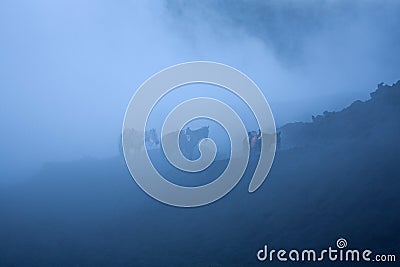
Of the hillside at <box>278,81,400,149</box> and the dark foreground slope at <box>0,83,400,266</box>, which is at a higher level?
the hillside at <box>278,81,400,149</box>

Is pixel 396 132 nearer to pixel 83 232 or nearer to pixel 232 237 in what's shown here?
pixel 232 237

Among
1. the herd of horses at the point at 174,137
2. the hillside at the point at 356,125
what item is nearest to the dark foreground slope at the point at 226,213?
the hillside at the point at 356,125

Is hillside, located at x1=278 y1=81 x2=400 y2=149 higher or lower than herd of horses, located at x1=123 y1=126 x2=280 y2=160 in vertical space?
higher

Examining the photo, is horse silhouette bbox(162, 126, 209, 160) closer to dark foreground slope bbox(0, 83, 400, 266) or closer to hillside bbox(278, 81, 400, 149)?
dark foreground slope bbox(0, 83, 400, 266)

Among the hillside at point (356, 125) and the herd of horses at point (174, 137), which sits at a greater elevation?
the hillside at point (356, 125)

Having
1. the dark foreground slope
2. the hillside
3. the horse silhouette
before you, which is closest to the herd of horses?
the horse silhouette

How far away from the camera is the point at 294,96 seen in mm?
2936

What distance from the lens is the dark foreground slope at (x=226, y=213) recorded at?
2.95 meters

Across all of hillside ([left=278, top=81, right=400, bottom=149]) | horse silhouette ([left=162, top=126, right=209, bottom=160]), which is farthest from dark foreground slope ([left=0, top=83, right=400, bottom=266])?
horse silhouette ([left=162, top=126, right=209, bottom=160])

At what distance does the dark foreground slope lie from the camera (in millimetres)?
2951

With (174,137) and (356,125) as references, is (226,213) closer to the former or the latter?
(174,137)

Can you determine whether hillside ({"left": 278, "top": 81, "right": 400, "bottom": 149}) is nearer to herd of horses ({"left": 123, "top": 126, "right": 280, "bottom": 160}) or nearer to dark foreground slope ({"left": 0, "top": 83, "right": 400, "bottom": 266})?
dark foreground slope ({"left": 0, "top": 83, "right": 400, "bottom": 266})

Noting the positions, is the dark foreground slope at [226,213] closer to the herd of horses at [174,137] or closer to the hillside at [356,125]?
the hillside at [356,125]

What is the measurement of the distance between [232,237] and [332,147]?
0.65 meters
